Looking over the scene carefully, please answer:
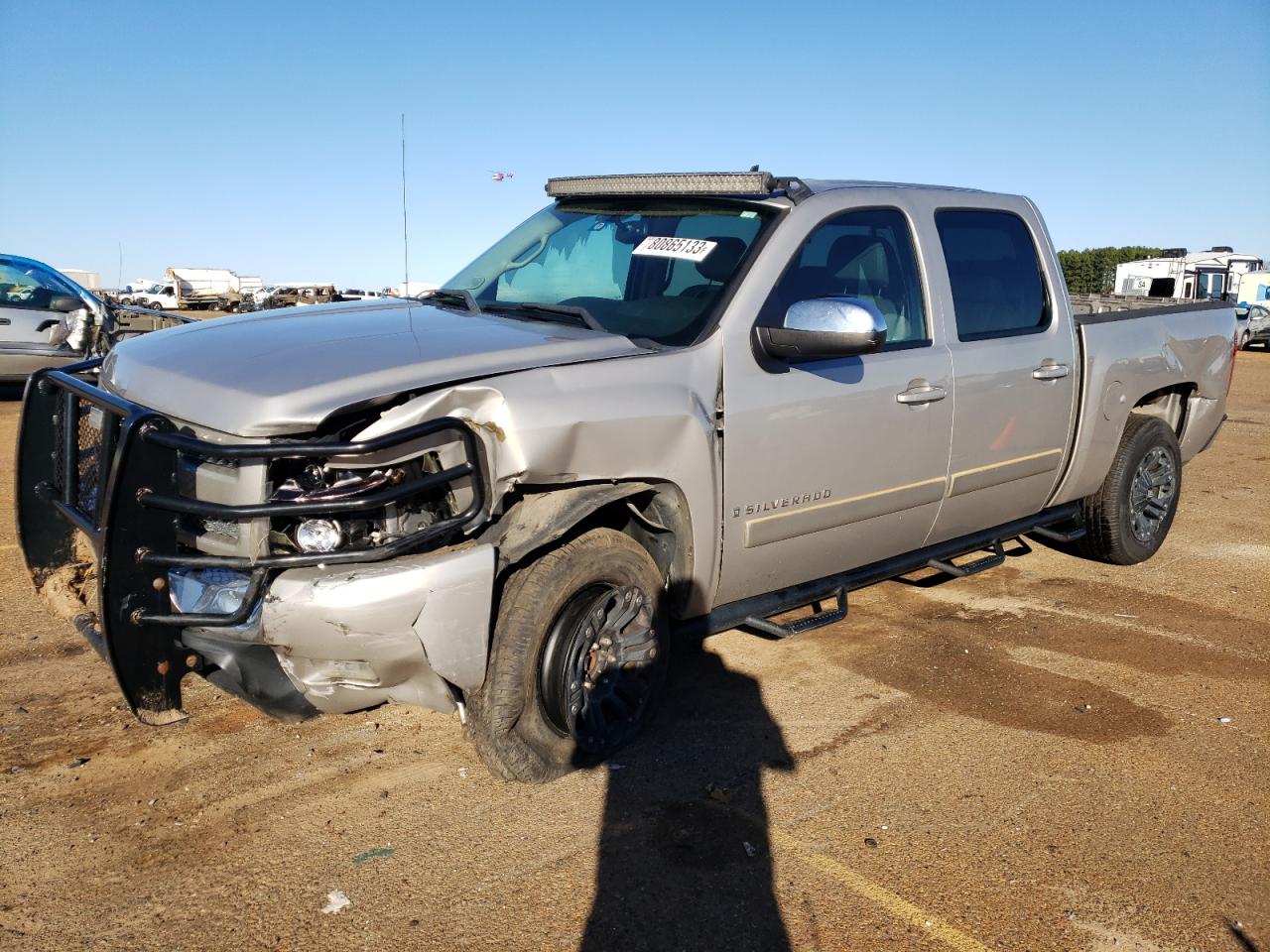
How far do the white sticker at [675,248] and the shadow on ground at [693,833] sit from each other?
174cm

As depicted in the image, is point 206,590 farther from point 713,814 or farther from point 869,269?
point 869,269

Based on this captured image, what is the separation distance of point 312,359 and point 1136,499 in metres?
4.85

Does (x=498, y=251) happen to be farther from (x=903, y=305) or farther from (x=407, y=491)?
(x=407, y=491)

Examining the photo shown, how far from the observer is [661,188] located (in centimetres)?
438

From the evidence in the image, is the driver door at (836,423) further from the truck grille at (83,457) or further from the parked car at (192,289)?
the parked car at (192,289)

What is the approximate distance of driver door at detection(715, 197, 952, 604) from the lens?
12.5 feet

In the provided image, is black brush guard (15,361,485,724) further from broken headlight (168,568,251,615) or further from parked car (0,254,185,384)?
parked car (0,254,185,384)

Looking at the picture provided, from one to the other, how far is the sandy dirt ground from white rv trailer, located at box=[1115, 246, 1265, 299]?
25945 millimetres

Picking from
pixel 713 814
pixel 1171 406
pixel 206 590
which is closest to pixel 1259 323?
pixel 1171 406

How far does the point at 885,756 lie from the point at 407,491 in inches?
78.9

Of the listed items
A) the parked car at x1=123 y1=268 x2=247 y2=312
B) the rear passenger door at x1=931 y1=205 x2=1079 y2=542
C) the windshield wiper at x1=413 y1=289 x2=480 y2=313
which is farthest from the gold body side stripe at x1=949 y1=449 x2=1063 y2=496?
the parked car at x1=123 y1=268 x2=247 y2=312

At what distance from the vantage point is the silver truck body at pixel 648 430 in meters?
2.94

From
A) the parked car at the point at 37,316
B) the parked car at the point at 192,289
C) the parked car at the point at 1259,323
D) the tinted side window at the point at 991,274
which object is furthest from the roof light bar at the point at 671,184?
the parked car at the point at 192,289

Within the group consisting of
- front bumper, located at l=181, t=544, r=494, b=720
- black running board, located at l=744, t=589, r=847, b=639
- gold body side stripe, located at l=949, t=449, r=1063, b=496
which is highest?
gold body side stripe, located at l=949, t=449, r=1063, b=496
